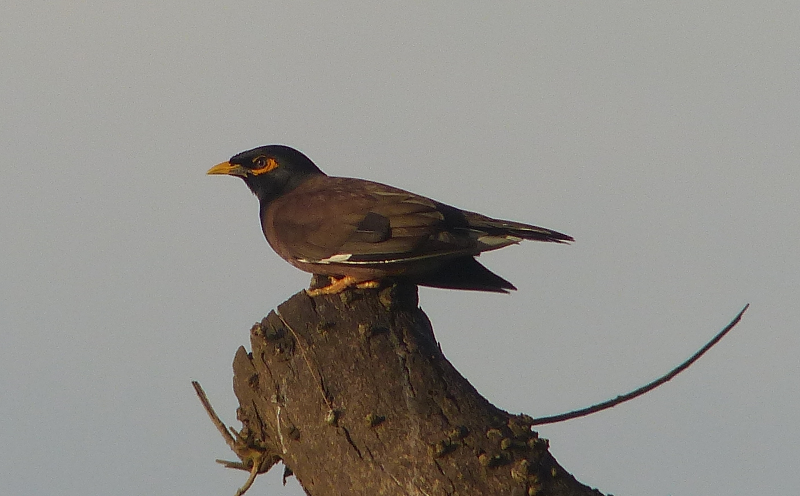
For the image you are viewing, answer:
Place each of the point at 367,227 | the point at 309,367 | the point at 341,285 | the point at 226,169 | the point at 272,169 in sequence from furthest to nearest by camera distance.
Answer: the point at 226,169 < the point at 272,169 < the point at 367,227 < the point at 341,285 < the point at 309,367

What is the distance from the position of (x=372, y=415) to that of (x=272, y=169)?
337 cm

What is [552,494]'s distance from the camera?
3.62m

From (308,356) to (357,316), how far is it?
1.14ft

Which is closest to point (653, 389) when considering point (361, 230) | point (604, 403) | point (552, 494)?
point (604, 403)

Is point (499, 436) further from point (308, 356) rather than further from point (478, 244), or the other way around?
point (478, 244)

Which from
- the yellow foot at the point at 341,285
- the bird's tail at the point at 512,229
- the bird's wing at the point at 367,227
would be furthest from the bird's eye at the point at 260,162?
the bird's tail at the point at 512,229

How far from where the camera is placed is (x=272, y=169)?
22.4ft

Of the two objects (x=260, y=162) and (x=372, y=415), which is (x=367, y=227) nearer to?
(x=260, y=162)

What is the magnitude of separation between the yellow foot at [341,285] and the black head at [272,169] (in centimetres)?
129

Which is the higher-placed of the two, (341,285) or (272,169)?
(272,169)

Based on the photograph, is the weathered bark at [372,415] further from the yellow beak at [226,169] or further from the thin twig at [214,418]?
the yellow beak at [226,169]

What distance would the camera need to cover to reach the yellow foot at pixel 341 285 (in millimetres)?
4625

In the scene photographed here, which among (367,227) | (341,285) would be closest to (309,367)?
(341,285)

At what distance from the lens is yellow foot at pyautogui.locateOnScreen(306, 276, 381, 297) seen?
462 cm
